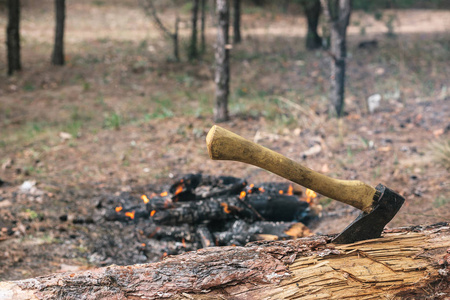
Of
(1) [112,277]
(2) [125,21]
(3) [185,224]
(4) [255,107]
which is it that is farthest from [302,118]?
(2) [125,21]

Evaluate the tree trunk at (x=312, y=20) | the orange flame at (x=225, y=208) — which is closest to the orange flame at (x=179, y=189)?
the orange flame at (x=225, y=208)

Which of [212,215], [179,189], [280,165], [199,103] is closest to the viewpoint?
[280,165]

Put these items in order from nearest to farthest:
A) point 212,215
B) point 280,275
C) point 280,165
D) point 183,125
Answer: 1. point 280,275
2. point 280,165
3. point 212,215
4. point 183,125

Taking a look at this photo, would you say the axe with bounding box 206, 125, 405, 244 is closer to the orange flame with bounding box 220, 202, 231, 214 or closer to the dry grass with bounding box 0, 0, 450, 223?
the orange flame with bounding box 220, 202, 231, 214

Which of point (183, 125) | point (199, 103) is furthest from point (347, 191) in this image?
point (199, 103)

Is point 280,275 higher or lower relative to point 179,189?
higher

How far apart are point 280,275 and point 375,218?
0.59 m

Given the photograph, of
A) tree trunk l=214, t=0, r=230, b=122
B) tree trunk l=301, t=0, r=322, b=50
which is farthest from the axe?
tree trunk l=301, t=0, r=322, b=50

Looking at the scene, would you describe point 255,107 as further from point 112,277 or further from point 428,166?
point 112,277

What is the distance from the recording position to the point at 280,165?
1.90 meters

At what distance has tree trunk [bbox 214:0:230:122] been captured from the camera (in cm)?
621

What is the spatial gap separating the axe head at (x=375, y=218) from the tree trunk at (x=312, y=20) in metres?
9.37

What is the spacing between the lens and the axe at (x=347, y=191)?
188cm

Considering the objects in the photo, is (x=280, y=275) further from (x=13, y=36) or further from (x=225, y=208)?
(x=13, y=36)
